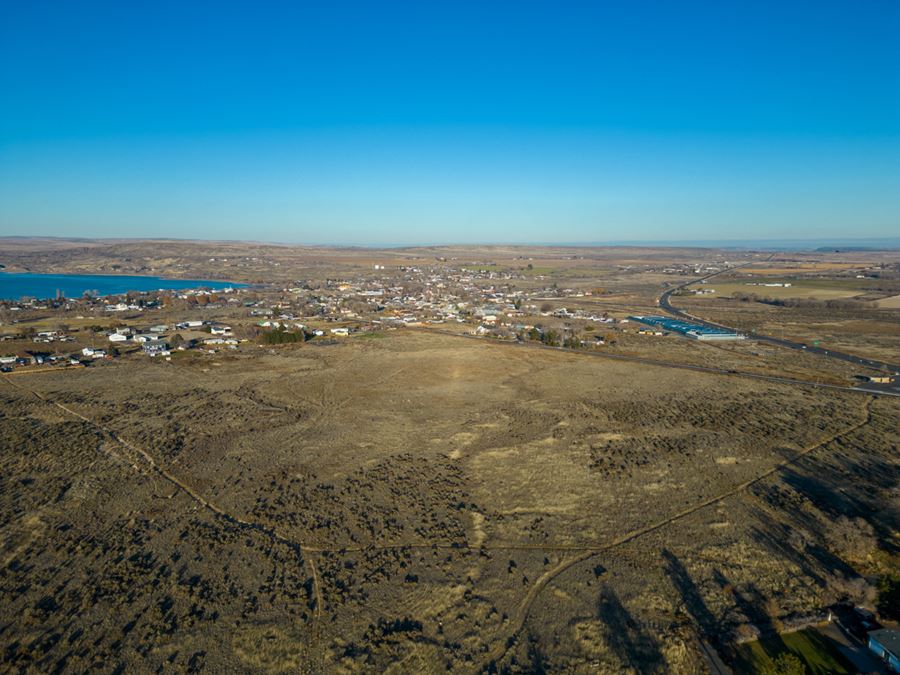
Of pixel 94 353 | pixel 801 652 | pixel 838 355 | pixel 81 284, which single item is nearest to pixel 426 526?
pixel 801 652

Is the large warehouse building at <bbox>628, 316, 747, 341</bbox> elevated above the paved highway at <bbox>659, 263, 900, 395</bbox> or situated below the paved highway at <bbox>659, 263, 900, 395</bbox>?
above

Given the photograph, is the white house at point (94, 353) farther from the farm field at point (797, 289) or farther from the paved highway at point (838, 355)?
the farm field at point (797, 289)

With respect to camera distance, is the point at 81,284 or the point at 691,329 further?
the point at 81,284

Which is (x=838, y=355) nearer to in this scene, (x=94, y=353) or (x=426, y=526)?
(x=426, y=526)

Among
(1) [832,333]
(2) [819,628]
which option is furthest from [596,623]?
(1) [832,333]

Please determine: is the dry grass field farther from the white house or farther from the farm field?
the farm field

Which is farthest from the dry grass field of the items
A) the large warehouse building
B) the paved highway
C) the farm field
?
the farm field
